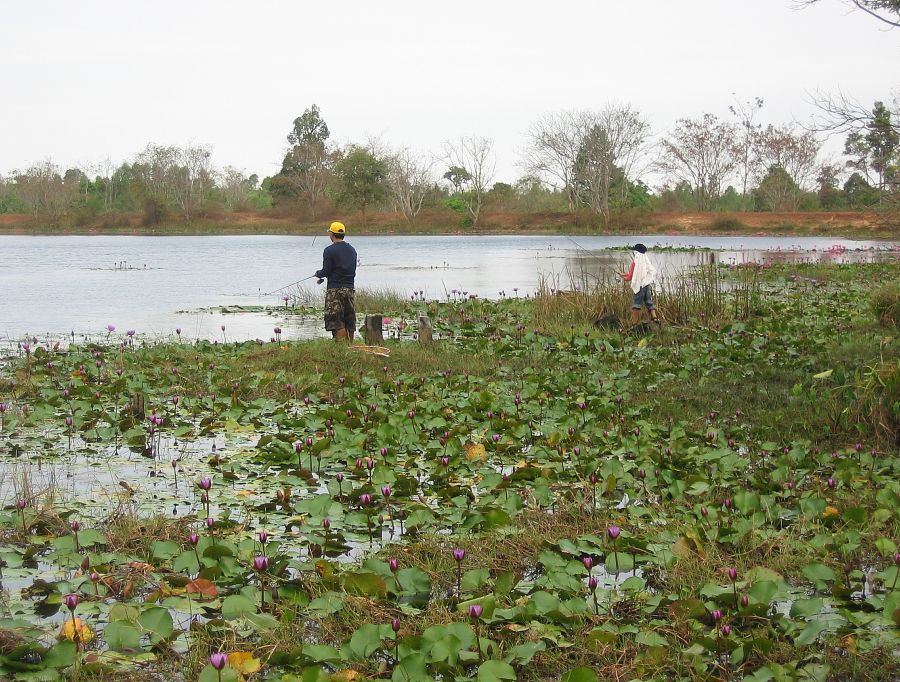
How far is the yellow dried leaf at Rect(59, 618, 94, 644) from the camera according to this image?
3678 mm

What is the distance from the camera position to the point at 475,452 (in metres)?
6.78

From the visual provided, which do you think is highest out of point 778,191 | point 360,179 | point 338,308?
point 360,179

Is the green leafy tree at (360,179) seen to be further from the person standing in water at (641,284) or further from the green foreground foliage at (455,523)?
the green foreground foliage at (455,523)

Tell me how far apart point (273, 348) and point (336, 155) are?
78633mm

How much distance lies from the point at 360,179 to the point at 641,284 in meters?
72.0

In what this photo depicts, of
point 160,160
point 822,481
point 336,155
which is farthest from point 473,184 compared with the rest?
point 822,481

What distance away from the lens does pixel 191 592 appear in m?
4.16

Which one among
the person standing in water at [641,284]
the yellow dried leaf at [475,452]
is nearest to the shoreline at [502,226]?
the person standing in water at [641,284]

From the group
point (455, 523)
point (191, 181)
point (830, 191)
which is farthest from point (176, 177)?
point (455, 523)

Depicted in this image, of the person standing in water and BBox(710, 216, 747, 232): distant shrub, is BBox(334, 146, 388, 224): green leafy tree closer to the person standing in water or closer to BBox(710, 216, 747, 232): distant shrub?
BBox(710, 216, 747, 232): distant shrub

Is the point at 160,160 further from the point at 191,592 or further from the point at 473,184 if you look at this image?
the point at 191,592

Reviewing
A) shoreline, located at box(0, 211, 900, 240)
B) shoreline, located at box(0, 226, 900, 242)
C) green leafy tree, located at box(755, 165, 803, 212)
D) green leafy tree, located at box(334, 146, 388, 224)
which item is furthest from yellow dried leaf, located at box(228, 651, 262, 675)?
green leafy tree, located at box(334, 146, 388, 224)

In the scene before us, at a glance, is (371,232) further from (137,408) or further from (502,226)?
(137,408)

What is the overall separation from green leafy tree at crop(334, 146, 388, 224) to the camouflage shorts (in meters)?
71.3
